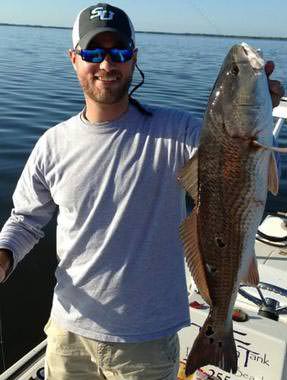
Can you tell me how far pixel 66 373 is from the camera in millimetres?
2992

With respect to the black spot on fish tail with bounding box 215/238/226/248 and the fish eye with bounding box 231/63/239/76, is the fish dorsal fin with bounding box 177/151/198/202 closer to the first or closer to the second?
the black spot on fish tail with bounding box 215/238/226/248

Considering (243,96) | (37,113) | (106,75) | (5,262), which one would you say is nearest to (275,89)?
(243,96)

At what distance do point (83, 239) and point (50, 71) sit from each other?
1049 inches

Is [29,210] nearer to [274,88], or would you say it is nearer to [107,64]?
[107,64]

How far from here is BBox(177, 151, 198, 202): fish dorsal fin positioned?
2408mm

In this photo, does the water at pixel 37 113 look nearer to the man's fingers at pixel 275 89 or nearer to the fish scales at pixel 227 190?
the fish scales at pixel 227 190

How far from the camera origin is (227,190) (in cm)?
237

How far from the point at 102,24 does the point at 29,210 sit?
4.11 ft

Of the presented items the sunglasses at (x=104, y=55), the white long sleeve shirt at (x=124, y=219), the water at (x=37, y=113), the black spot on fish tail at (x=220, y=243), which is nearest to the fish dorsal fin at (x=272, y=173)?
the black spot on fish tail at (x=220, y=243)

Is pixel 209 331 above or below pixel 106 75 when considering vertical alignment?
below

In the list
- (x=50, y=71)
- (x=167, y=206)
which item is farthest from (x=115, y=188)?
(x=50, y=71)

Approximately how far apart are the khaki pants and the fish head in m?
1.32

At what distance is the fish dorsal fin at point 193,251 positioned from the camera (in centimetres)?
247

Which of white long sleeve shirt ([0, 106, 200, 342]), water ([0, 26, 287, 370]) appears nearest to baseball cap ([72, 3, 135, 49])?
white long sleeve shirt ([0, 106, 200, 342])
